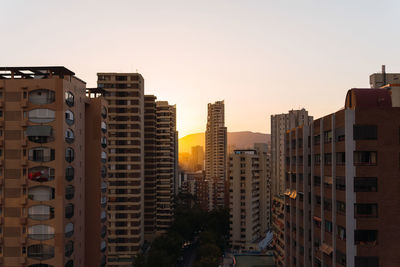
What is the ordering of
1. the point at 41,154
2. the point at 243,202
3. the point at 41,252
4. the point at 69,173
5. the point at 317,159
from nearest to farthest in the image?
the point at 41,252, the point at 41,154, the point at 69,173, the point at 317,159, the point at 243,202

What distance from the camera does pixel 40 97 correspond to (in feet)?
126

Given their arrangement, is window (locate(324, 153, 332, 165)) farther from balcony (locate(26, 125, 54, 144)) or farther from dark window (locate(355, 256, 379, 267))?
balcony (locate(26, 125, 54, 144))

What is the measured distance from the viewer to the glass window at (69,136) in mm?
39312

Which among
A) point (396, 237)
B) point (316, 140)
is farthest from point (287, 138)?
point (396, 237)

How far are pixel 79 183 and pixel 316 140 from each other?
33.3m

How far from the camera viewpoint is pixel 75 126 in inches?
1647

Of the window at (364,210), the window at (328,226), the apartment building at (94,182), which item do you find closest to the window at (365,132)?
the window at (364,210)

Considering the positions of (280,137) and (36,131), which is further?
(280,137)

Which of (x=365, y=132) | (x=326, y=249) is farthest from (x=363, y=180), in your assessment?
(x=326, y=249)

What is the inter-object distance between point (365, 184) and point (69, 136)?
3517 centimetres

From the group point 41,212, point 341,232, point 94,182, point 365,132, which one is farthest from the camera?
point 94,182

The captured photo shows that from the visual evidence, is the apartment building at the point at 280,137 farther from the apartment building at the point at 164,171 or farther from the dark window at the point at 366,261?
the dark window at the point at 366,261

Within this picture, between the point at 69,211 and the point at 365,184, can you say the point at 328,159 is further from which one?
the point at 69,211

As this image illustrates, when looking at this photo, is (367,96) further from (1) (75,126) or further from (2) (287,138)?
(1) (75,126)
